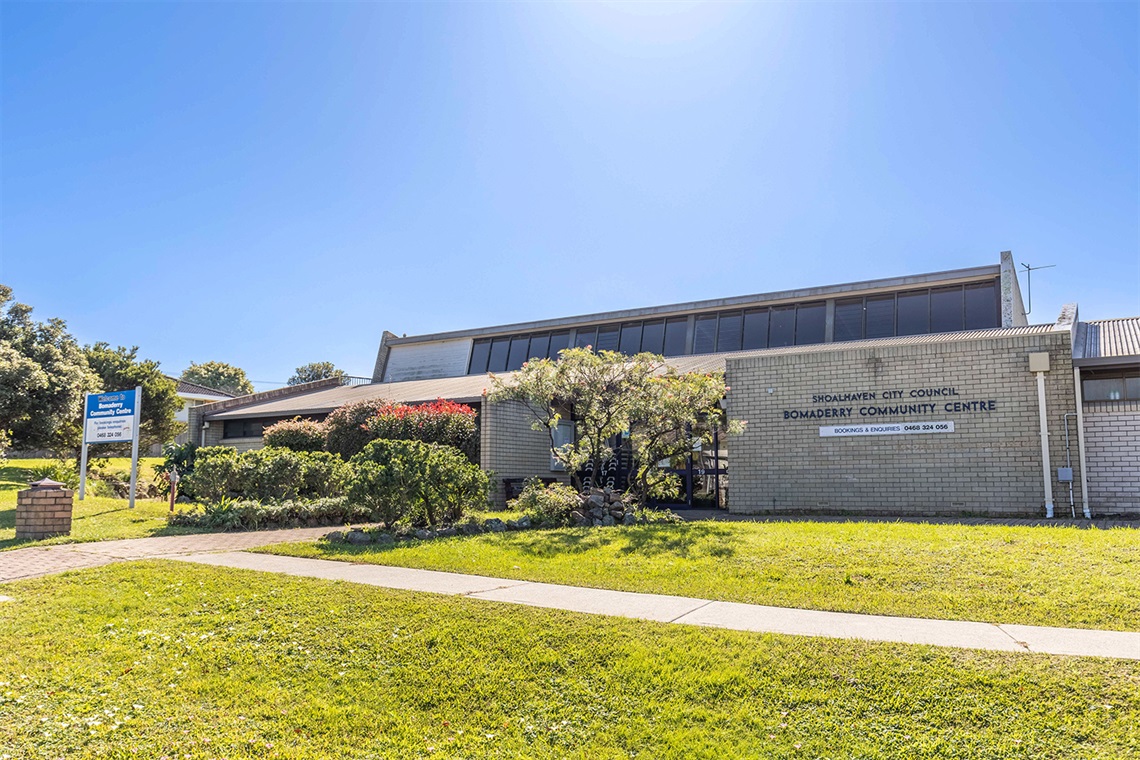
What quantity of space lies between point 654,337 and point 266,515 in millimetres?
14471

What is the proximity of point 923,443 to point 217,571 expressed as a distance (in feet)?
38.4

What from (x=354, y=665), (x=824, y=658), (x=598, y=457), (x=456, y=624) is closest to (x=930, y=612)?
(x=824, y=658)

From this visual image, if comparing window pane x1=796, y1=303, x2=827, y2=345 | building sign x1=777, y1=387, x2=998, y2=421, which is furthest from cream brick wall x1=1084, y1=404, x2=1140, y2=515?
window pane x1=796, y1=303, x2=827, y2=345

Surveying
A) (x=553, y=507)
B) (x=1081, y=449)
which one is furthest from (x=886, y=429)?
(x=553, y=507)

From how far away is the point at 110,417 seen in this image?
632 inches

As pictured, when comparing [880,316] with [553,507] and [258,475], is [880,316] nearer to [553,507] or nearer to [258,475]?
[553,507]

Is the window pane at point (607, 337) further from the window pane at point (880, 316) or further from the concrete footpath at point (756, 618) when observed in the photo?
the concrete footpath at point (756, 618)

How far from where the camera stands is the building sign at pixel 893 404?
13359 millimetres

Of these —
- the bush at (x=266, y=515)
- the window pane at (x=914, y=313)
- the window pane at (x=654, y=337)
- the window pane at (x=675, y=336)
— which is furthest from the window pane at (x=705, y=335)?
the bush at (x=266, y=515)

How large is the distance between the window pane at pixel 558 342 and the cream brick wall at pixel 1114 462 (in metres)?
16.1

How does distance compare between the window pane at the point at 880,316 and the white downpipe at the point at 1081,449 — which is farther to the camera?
the window pane at the point at 880,316

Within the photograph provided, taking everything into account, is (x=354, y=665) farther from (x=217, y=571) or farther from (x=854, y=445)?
(x=854, y=445)

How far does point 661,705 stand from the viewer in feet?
14.8

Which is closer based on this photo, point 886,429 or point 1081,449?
point 1081,449
